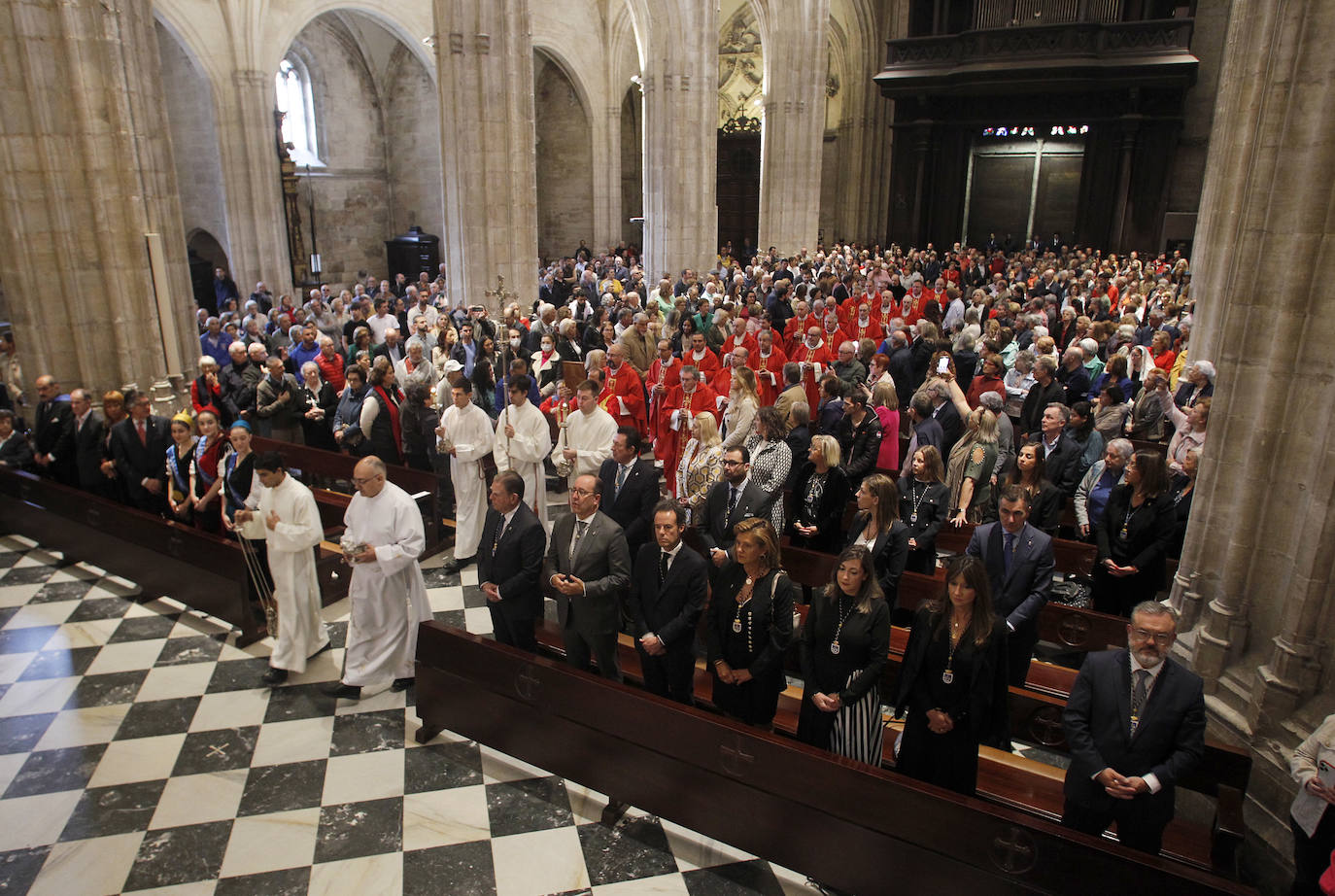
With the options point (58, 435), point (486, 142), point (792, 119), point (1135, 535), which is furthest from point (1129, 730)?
point (792, 119)

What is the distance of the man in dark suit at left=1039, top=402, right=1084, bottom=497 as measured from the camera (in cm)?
640

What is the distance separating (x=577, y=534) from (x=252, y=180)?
713 inches

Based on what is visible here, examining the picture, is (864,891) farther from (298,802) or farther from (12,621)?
(12,621)

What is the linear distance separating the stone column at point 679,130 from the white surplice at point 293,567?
49.9ft

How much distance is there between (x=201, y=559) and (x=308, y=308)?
8.67m

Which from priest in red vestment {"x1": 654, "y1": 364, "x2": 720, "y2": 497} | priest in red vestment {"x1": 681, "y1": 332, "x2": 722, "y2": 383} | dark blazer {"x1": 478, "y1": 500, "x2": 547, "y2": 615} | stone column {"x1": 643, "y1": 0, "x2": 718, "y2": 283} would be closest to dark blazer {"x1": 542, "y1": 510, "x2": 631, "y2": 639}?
dark blazer {"x1": 478, "y1": 500, "x2": 547, "y2": 615}

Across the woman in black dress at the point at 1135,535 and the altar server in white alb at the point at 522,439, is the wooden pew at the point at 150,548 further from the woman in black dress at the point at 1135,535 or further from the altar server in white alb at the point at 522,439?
the woman in black dress at the point at 1135,535

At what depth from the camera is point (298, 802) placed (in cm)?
482

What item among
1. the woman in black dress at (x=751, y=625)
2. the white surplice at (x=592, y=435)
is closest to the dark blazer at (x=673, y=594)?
the woman in black dress at (x=751, y=625)

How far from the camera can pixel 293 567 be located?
5.84 metres

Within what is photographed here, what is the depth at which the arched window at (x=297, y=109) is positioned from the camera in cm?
2280

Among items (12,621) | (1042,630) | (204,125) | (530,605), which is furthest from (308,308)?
(1042,630)

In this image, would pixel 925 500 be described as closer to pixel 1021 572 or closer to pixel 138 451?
pixel 1021 572

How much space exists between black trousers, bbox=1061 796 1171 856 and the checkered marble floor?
1.41 meters
